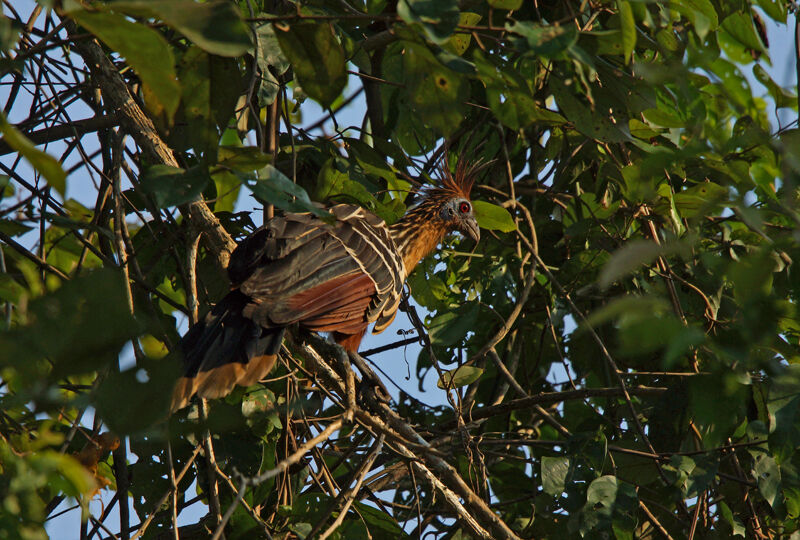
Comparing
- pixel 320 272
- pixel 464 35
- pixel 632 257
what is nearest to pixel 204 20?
pixel 632 257

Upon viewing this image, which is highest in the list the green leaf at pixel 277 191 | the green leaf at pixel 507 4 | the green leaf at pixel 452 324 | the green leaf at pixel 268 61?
the green leaf at pixel 268 61

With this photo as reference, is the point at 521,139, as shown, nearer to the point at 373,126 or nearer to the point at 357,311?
the point at 373,126

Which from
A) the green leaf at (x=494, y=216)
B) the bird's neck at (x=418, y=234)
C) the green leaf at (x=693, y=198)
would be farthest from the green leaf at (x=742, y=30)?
the bird's neck at (x=418, y=234)

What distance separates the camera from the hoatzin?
104 inches

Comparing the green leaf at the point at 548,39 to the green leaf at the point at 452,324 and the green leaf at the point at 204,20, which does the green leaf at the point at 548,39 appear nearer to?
the green leaf at the point at 204,20

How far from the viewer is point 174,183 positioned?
1.53 m

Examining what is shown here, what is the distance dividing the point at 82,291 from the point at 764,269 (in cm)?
88

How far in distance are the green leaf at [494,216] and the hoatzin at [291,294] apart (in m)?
0.60

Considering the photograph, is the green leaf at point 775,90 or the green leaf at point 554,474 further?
the green leaf at point 554,474

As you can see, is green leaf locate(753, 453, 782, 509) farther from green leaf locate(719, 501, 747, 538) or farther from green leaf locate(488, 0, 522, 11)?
green leaf locate(488, 0, 522, 11)

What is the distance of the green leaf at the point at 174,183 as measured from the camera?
150 cm

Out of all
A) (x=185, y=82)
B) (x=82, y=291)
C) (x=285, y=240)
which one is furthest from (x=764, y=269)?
(x=285, y=240)

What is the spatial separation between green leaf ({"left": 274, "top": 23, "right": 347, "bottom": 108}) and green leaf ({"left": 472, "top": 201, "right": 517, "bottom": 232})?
1.51m

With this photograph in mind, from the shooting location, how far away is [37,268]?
2971 mm
